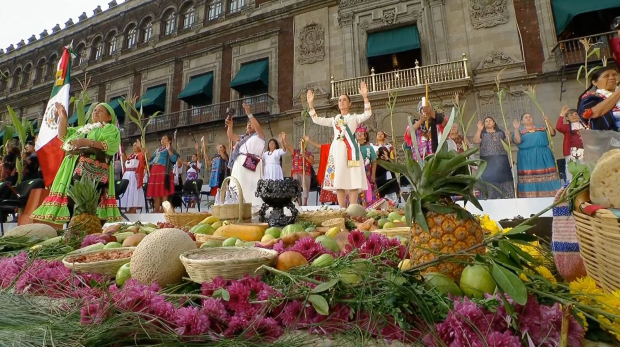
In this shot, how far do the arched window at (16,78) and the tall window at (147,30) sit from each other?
1264cm

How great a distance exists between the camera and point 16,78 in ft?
74.8

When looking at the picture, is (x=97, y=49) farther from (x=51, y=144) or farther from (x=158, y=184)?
(x=51, y=144)

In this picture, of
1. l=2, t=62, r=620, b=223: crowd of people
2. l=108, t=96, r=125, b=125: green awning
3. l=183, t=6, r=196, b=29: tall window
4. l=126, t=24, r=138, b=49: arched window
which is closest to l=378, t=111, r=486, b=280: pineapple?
l=2, t=62, r=620, b=223: crowd of people

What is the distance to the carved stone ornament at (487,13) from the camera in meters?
10.6

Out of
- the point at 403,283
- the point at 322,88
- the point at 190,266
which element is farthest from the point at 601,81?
the point at 322,88

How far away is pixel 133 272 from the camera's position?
1.22 metres

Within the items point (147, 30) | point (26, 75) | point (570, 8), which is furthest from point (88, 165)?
point (26, 75)

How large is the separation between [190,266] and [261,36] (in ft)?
49.1

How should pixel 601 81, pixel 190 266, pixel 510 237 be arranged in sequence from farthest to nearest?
pixel 601 81 → pixel 190 266 → pixel 510 237

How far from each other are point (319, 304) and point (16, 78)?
32.2 m

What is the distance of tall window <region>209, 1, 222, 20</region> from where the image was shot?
16.1 metres

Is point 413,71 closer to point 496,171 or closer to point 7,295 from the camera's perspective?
point 496,171

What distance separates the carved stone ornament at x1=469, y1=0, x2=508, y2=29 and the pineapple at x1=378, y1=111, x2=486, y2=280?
12.3m

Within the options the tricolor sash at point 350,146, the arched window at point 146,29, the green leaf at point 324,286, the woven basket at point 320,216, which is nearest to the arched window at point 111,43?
the arched window at point 146,29
